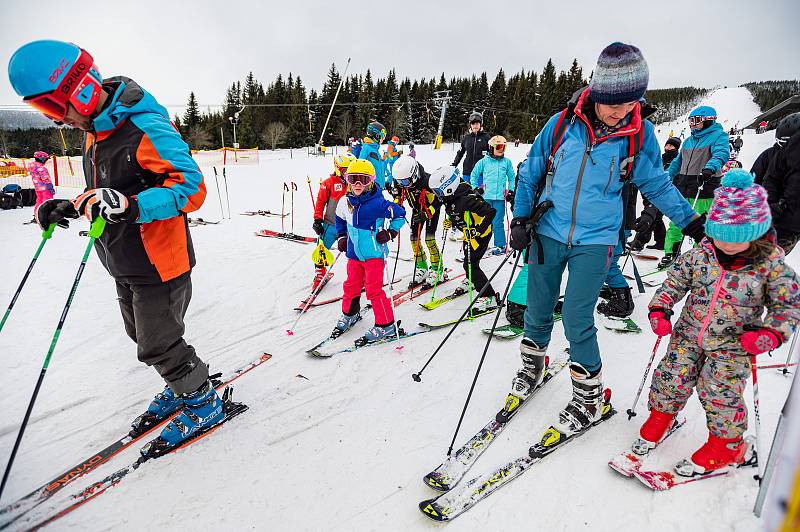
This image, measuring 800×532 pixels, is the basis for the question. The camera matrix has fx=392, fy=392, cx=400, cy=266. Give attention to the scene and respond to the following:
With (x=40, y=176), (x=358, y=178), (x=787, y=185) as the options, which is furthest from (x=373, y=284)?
(x=40, y=176)

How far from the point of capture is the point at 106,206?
6.62ft

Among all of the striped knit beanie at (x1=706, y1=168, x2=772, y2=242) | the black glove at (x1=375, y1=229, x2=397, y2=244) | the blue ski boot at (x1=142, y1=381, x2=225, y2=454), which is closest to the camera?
the striped knit beanie at (x1=706, y1=168, x2=772, y2=242)

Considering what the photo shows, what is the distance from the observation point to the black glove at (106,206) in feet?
6.59

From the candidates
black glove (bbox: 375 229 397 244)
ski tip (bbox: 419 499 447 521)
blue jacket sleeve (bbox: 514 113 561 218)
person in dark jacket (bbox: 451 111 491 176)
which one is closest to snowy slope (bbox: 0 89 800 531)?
ski tip (bbox: 419 499 447 521)

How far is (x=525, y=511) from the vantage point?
2.17 metres

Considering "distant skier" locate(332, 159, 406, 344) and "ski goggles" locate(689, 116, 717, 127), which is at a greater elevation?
"ski goggles" locate(689, 116, 717, 127)

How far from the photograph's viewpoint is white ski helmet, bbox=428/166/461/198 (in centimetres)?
455

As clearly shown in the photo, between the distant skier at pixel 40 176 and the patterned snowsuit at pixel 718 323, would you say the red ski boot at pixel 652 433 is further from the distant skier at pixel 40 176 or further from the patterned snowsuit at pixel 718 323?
the distant skier at pixel 40 176

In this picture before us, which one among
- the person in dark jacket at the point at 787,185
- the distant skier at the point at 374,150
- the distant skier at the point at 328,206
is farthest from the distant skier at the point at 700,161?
the distant skier at the point at 328,206

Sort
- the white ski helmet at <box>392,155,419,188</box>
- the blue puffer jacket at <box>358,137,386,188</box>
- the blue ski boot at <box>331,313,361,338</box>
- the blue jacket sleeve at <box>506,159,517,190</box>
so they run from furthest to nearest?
the blue jacket sleeve at <box>506,159,517,190</box>
the blue puffer jacket at <box>358,137,386,188</box>
the white ski helmet at <box>392,155,419,188</box>
the blue ski boot at <box>331,313,361,338</box>

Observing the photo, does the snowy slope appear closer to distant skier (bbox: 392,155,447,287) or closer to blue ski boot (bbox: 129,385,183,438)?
blue ski boot (bbox: 129,385,183,438)

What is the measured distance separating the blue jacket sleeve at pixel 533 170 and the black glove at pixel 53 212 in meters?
2.72

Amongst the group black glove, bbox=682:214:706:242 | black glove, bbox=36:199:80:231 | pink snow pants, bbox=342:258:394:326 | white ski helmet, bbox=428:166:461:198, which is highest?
white ski helmet, bbox=428:166:461:198

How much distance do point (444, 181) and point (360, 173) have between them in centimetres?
105
